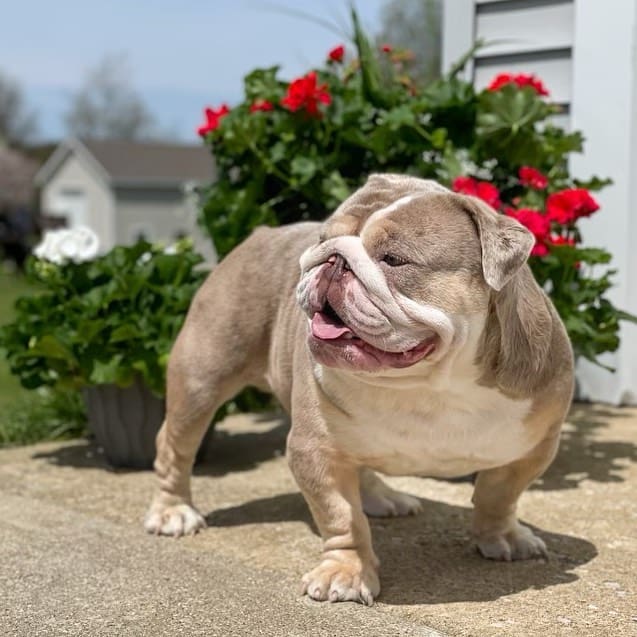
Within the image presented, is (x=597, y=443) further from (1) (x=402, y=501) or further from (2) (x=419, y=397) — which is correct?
(2) (x=419, y=397)

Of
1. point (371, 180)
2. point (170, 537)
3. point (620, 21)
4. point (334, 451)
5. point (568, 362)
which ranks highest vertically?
point (620, 21)

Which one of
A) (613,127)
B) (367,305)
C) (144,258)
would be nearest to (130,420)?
(144,258)

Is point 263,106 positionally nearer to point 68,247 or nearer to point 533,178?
point 68,247

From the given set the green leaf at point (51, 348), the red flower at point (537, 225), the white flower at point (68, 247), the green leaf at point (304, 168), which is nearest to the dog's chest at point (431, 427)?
the red flower at point (537, 225)

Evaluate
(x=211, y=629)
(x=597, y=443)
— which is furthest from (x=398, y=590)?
(x=597, y=443)

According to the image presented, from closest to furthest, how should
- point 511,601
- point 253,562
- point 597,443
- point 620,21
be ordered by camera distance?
point 511,601, point 253,562, point 597,443, point 620,21

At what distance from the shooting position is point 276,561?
140 inches

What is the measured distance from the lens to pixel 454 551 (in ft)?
12.0

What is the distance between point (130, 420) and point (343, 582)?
78.5 inches

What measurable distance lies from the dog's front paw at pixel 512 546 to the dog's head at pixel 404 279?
97 cm

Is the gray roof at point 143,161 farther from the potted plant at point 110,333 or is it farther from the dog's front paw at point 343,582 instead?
the dog's front paw at point 343,582

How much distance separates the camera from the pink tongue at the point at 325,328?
2.81 metres

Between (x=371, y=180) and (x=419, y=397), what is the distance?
25.2 inches

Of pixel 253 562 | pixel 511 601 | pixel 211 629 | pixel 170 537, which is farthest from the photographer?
pixel 170 537
